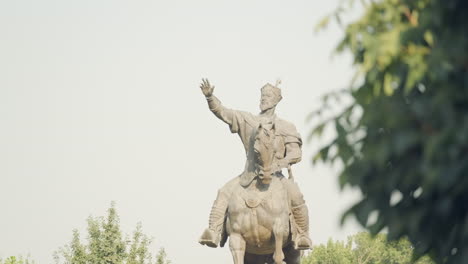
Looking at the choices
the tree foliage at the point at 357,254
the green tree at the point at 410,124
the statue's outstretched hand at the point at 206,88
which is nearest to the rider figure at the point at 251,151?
the statue's outstretched hand at the point at 206,88

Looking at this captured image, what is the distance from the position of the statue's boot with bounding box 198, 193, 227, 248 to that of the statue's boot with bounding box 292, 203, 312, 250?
4.39 ft

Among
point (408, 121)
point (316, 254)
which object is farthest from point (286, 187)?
point (316, 254)

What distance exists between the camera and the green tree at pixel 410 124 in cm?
879

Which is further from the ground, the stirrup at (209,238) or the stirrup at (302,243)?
the stirrup at (209,238)

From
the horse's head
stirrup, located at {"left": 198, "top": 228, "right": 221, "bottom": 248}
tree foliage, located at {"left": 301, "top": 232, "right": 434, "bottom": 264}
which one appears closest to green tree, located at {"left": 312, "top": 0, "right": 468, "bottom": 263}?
the horse's head

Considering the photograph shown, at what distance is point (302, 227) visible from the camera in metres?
19.5

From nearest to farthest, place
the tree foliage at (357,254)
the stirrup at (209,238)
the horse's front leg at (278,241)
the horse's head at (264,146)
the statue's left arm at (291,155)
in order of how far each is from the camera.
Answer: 1. the horse's head at (264,146)
2. the horse's front leg at (278,241)
3. the stirrup at (209,238)
4. the statue's left arm at (291,155)
5. the tree foliage at (357,254)

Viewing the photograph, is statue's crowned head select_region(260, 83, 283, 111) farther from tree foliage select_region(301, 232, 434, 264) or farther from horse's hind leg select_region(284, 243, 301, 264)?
tree foliage select_region(301, 232, 434, 264)

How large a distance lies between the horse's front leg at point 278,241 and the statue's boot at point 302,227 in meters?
0.52

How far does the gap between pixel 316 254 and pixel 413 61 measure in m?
63.2

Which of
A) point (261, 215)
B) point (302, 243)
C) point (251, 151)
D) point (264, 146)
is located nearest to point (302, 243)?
point (302, 243)

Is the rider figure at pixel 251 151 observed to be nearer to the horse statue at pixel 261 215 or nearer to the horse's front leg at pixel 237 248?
the horse statue at pixel 261 215

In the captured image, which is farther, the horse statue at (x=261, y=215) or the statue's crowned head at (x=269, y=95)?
the statue's crowned head at (x=269, y=95)

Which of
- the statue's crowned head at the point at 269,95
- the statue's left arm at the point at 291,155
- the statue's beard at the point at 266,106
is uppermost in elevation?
the statue's crowned head at the point at 269,95
